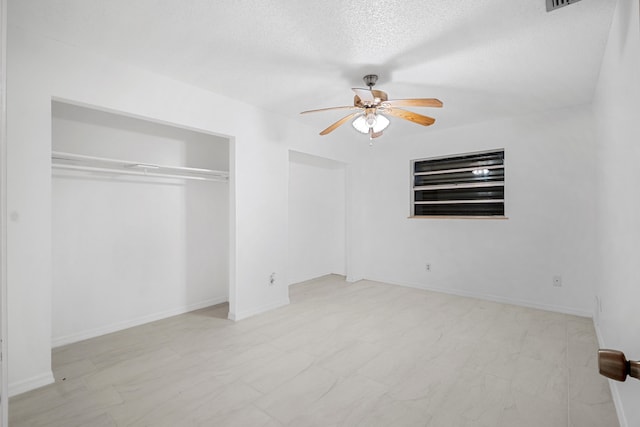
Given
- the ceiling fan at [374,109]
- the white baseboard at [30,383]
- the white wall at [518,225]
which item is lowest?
the white baseboard at [30,383]

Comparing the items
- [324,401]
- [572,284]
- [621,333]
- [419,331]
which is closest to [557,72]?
[621,333]

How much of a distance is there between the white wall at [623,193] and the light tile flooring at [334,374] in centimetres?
46

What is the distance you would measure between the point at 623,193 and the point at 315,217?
→ 13.7ft

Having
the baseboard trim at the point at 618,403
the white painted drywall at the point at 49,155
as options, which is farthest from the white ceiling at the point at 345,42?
the baseboard trim at the point at 618,403

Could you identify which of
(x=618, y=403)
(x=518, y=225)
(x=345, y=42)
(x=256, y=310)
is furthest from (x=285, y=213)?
(x=618, y=403)

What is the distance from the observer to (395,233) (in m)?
5.03

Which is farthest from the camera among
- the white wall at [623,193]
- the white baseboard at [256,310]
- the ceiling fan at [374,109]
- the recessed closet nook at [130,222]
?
the white baseboard at [256,310]

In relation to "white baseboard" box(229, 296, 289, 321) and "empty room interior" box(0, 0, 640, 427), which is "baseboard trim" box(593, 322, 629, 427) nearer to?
"empty room interior" box(0, 0, 640, 427)

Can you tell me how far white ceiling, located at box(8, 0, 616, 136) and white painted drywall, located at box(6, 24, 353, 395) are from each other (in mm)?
159

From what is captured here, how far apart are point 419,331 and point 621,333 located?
1.57 m

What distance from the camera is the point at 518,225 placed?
389 centimetres

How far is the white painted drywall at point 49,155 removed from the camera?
2.06 m

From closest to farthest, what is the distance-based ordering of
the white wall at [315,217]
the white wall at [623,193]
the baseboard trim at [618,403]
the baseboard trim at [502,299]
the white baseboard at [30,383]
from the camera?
the white wall at [623,193] → the baseboard trim at [618,403] → the white baseboard at [30,383] → the baseboard trim at [502,299] → the white wall at [315,217]

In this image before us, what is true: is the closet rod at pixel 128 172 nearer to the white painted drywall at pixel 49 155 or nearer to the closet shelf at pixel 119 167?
the closet shelf at pixel 119 167
